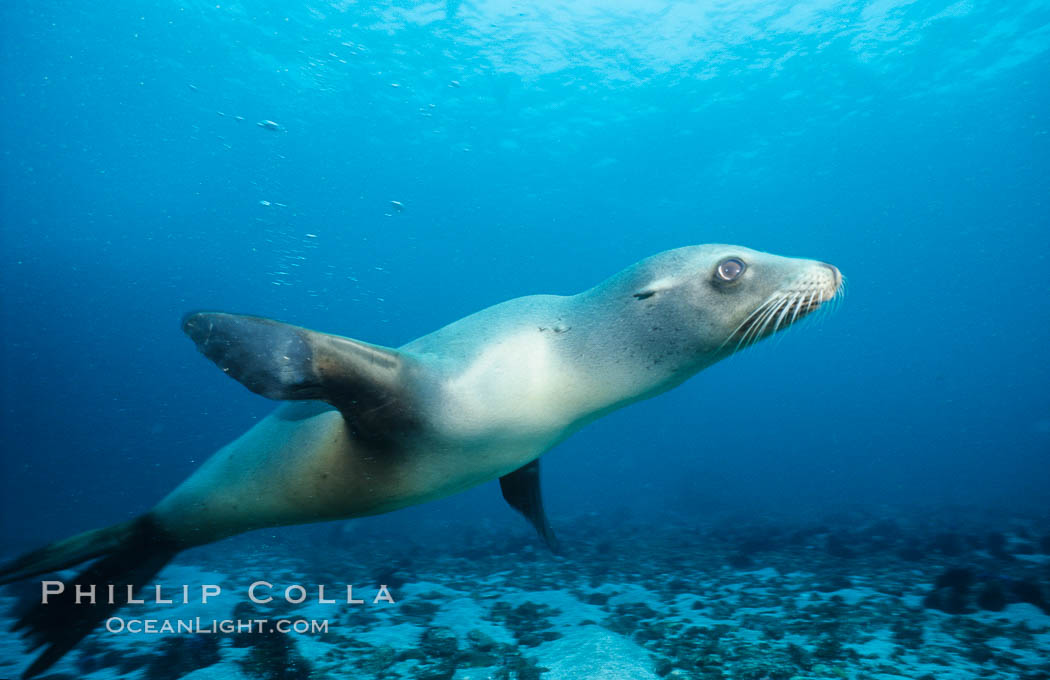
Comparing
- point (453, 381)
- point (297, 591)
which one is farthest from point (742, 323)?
point (297, 591)

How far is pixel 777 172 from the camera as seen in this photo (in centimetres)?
2998

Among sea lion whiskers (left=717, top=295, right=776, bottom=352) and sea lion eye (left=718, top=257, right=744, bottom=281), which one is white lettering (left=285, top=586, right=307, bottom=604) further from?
sea lion eye (left=718, top=257, right=744, bottom=281)

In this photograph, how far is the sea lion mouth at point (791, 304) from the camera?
7.29 ft

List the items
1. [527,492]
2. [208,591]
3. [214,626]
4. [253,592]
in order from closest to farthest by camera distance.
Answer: [527,492]
[214,626]
[253,592]
[208,591]

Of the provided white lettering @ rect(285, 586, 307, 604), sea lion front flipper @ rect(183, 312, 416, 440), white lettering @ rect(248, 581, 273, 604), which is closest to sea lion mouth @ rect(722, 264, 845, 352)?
sea lion front flipper @ rect(183, 312, 416, 440)

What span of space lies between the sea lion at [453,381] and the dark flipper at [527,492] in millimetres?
963

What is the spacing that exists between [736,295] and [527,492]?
207 centimetres

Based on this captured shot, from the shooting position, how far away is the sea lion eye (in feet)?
7.52

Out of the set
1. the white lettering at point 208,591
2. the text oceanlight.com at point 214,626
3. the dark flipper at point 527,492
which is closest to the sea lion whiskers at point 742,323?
the dark flipper at point 527,492

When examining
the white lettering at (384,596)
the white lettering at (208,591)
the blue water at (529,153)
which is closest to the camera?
the white lettering at (384,596)

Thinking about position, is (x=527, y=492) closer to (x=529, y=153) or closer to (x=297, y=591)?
(x=297, y=591)

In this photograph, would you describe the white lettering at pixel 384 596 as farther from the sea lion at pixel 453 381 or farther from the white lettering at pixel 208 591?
the sea lion at pixel 453 381

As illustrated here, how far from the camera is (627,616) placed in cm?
419

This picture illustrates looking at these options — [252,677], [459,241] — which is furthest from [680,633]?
[459,241]
